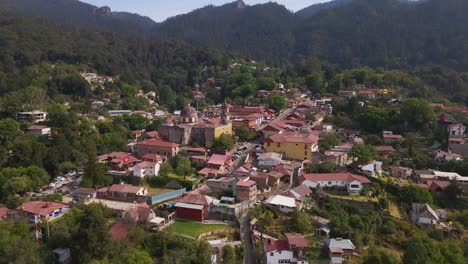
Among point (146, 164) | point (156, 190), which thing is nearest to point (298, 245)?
point (156, 190)

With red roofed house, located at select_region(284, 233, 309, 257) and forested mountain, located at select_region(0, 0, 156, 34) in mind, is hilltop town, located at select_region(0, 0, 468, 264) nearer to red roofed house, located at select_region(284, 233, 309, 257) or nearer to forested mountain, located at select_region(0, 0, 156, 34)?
red roofed house, located at select_region(284, 233, 309, 257)

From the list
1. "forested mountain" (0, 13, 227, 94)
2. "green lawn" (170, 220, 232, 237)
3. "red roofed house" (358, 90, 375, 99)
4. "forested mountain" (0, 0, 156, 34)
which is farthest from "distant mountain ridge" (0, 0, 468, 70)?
"green lawn" (170, 220, 232, 237)

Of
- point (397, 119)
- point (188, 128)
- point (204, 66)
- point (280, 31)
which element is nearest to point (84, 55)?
Result: point (204, 66)

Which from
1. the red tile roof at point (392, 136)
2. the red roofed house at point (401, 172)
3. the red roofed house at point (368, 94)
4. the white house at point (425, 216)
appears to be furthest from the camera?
the red roofed house at point (368, 94)

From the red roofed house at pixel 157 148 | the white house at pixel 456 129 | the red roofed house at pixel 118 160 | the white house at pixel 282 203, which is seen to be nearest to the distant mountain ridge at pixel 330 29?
the white house at pixel 456 129

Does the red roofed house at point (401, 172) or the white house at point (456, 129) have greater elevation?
the white house at point (456, 129)

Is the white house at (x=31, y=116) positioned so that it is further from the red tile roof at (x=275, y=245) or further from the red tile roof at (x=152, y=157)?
the red tile roof at (x=275, y=245)
